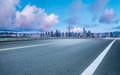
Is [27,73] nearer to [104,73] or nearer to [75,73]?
[75,73]

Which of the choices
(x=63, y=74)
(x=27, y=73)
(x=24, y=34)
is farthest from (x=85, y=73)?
(x=24, y=34)

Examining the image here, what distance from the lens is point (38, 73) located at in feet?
16.8

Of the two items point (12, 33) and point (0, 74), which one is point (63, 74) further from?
point (12, 33)

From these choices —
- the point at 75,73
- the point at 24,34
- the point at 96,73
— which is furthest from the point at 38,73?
the point at 24,34

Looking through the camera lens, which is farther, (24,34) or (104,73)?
(24,34)

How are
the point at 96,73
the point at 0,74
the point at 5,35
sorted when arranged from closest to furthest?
the point at 0,74 < the point at 96,73 < the point at 5,35

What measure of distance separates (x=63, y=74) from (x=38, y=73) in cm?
67

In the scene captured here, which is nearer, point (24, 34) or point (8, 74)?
point (8, 74)

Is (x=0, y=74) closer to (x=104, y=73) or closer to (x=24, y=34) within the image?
(x=104, y=73)

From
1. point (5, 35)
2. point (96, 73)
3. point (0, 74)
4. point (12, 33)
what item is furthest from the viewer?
point (12, 33)

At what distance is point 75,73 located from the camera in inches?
206

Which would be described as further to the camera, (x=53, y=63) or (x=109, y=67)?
(x=53, y=63)

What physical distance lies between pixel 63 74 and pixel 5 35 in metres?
40.1

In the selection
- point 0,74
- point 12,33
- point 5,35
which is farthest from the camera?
point 12,33
